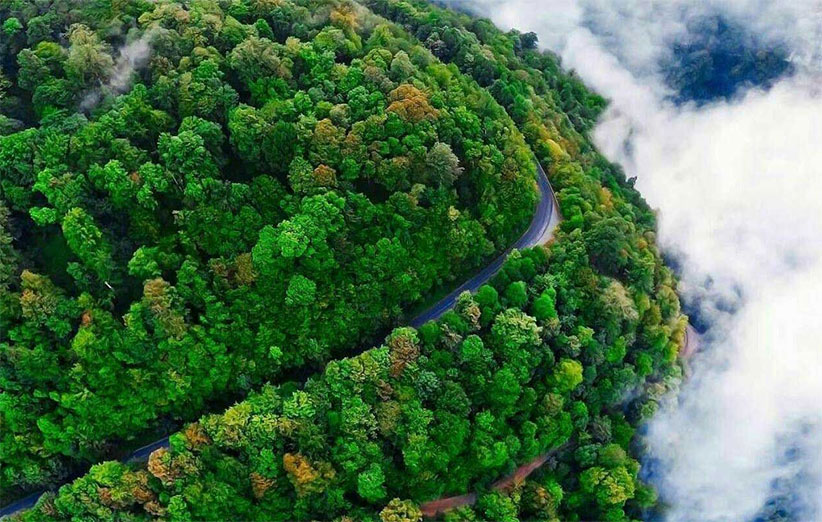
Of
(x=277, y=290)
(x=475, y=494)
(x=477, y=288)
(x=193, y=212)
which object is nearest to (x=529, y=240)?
(x=477, y=288)

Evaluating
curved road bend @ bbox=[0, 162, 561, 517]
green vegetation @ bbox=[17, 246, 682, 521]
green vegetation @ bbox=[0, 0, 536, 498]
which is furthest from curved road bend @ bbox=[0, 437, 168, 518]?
green vegetation @ bbox=[17, 246, 682, 521]

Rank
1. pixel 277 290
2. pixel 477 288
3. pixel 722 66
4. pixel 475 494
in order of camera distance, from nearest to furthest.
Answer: pixel 277 290, pixel 475 494, pixel 477 288, pixel 722 66

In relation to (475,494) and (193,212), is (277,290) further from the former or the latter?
(475,494)

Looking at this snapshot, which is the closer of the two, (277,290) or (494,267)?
(277,290)

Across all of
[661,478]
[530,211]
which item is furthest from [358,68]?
[661,478]

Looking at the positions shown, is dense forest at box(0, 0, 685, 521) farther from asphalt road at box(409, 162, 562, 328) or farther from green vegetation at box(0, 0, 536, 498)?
asphalt road at box(409, 162, 562, 328)

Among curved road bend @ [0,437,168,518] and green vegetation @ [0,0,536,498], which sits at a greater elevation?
green vegetation @ [0,0,536,498]

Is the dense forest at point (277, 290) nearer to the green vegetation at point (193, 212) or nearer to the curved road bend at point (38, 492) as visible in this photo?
the green vegetation at point (193, 212)

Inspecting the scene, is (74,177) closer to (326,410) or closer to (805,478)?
(326,410)

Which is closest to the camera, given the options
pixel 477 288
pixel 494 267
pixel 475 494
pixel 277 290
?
pixel 277 290
